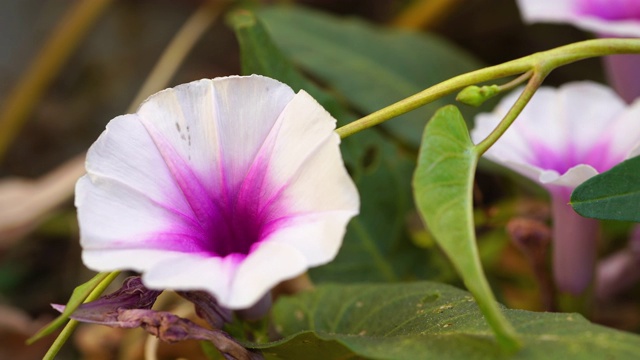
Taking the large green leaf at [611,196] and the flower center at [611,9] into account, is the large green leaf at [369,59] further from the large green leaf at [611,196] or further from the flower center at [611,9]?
the large green leaf at [611,196]

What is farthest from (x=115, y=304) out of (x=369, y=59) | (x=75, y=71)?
(x=75, y=71)

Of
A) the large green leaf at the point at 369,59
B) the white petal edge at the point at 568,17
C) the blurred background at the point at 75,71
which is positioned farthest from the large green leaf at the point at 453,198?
the blurred background at the point at 75,71

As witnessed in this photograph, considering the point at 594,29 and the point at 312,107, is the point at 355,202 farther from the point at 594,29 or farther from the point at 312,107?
the point at 594,29

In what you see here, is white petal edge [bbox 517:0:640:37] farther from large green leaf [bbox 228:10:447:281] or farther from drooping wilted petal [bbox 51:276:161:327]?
drooping wilted petal [bbox 51:276:161:327]

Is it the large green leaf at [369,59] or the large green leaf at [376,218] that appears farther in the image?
the large green leaf at [369,59]

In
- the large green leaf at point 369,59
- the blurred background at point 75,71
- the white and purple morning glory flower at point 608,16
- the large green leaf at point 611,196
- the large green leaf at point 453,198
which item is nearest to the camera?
the large green leaf at point 453,198

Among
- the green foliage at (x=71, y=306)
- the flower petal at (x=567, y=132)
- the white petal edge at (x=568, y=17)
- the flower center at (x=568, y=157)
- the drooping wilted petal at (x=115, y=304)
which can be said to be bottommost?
the drooping wilted petal at (x=115, y=304)

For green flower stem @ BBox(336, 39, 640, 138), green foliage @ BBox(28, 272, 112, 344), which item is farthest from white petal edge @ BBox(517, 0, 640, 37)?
green foliage @ BBox(28, 272, 112, 344)
